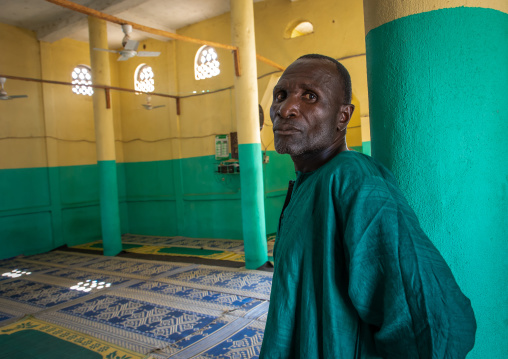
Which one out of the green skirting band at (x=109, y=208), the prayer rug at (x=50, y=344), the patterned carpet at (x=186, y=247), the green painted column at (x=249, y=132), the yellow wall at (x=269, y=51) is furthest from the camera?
the green skirting band at (x=109, y=208)

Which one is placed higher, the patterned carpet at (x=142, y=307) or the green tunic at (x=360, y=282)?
the green tunic at (x=360, y=282)

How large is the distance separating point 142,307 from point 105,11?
6318mm

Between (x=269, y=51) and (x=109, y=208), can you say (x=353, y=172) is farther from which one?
(x=109, y=208)

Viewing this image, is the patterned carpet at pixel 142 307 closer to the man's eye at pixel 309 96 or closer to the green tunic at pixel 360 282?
the green tunic at pixel 360 282

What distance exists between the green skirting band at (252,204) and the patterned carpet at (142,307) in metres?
0.34

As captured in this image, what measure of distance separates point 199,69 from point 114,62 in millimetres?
3134

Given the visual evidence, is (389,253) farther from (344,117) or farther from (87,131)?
(87,131)

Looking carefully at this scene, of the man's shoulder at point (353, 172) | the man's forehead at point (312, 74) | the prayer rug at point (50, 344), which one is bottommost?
the prayer rug at point (50, 344)

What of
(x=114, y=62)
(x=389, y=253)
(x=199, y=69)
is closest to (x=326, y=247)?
(x=389, y=253)

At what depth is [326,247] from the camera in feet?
3.32

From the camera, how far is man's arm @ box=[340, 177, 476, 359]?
2.96 feet

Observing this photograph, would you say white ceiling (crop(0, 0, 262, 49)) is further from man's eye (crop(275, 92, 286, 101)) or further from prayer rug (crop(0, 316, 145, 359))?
man's eye (crop(275, 92, 286, 101))

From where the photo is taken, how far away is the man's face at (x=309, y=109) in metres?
1.20

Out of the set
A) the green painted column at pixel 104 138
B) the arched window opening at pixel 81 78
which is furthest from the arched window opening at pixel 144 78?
the green painted column at pixel 104 138
